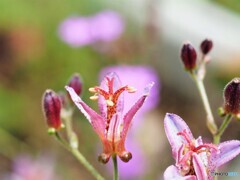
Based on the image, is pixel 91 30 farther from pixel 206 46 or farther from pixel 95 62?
pixel 206 46

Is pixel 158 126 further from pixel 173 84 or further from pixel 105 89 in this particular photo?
pixel 105 89

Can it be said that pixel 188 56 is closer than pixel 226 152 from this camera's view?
No

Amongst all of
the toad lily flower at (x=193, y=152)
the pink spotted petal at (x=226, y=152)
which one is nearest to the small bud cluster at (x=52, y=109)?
the toad lily flower at (x=193, y=152)

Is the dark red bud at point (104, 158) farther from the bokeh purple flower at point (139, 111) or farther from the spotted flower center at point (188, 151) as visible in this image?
the bokeh purple flower at point (139, 111)

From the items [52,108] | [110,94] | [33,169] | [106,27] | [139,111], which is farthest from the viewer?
[106,27]

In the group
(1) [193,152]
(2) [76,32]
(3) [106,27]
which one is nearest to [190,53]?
(1) [193,152]

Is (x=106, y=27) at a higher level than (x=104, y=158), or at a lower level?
higher

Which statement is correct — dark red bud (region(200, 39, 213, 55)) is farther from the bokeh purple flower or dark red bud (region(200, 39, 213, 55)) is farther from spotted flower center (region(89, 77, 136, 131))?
the bokeh purple flower
